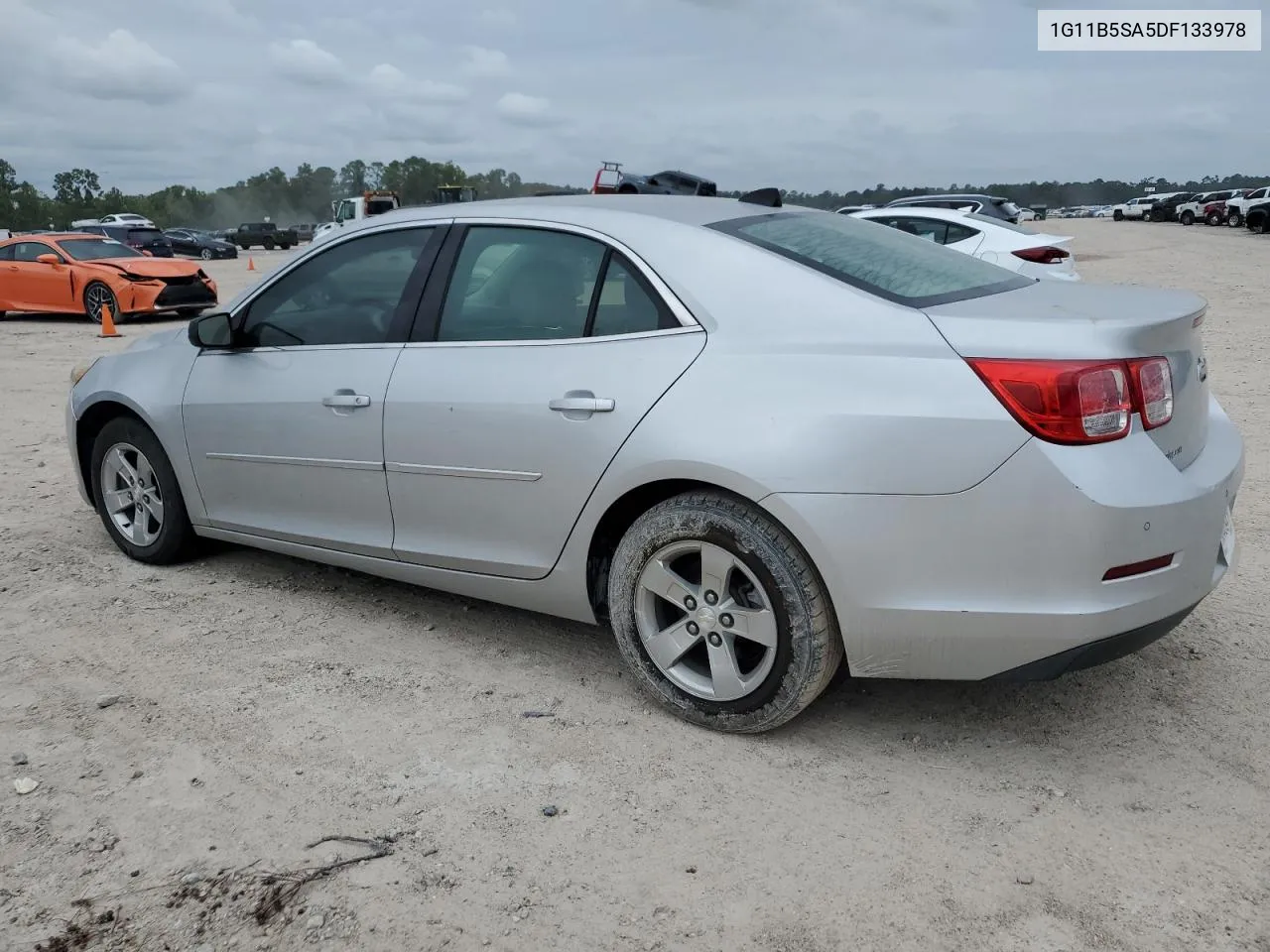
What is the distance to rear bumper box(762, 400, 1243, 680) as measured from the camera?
2695mm

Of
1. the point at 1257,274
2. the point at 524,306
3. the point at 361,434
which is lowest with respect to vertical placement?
the point at 1257,274

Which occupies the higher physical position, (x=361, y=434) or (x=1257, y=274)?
(x=361, y=434)

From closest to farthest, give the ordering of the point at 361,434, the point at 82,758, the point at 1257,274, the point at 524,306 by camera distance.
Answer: the point at 82,758
the point at 524,306
the point at 361,434
the point at 1257,274

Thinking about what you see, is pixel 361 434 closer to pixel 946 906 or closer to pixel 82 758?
pixel 82 758

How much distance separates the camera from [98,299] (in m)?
16.3

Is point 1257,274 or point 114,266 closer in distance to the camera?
point 114,266

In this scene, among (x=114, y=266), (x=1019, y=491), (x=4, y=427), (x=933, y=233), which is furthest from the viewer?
(x=114, y=266)

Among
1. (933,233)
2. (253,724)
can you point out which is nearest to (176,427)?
(253,724)

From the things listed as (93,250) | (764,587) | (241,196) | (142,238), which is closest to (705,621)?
(764,587)

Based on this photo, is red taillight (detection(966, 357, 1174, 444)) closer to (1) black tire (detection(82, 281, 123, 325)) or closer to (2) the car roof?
(2) the car roof

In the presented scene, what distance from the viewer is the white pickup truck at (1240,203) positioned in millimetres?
40797

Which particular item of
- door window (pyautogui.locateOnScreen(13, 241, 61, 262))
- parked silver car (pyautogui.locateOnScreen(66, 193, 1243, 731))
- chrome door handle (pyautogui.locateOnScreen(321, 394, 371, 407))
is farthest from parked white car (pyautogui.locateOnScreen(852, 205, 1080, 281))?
door window (pyautogui.locateOnScreen(13, 241, 61, 262))

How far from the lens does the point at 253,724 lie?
3.44 m

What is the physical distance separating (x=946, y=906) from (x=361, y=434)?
8.12 ft
